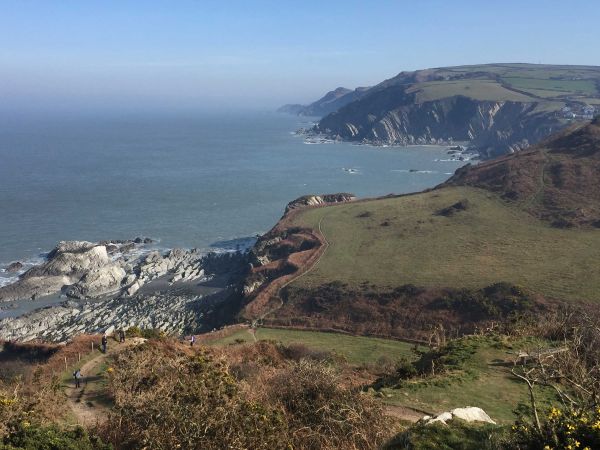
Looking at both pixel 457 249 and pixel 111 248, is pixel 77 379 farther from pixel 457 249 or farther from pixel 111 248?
pixel 111 248

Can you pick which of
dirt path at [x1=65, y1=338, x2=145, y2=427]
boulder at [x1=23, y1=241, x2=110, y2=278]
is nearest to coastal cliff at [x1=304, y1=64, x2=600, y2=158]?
boulder at [x1=23, y1=241, x2=110, y2=278]

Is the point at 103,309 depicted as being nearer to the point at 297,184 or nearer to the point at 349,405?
the point at 349,405

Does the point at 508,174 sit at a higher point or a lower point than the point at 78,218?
higher

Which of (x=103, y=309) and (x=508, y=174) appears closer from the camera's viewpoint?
(x=103, y=309)

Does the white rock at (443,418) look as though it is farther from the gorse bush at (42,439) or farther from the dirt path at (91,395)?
the dirt path at (91,395)

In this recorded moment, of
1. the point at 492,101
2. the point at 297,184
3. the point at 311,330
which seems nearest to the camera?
the point at 311,330

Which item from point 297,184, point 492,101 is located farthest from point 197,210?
point 492,101

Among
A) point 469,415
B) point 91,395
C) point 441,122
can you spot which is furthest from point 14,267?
point 441,122
